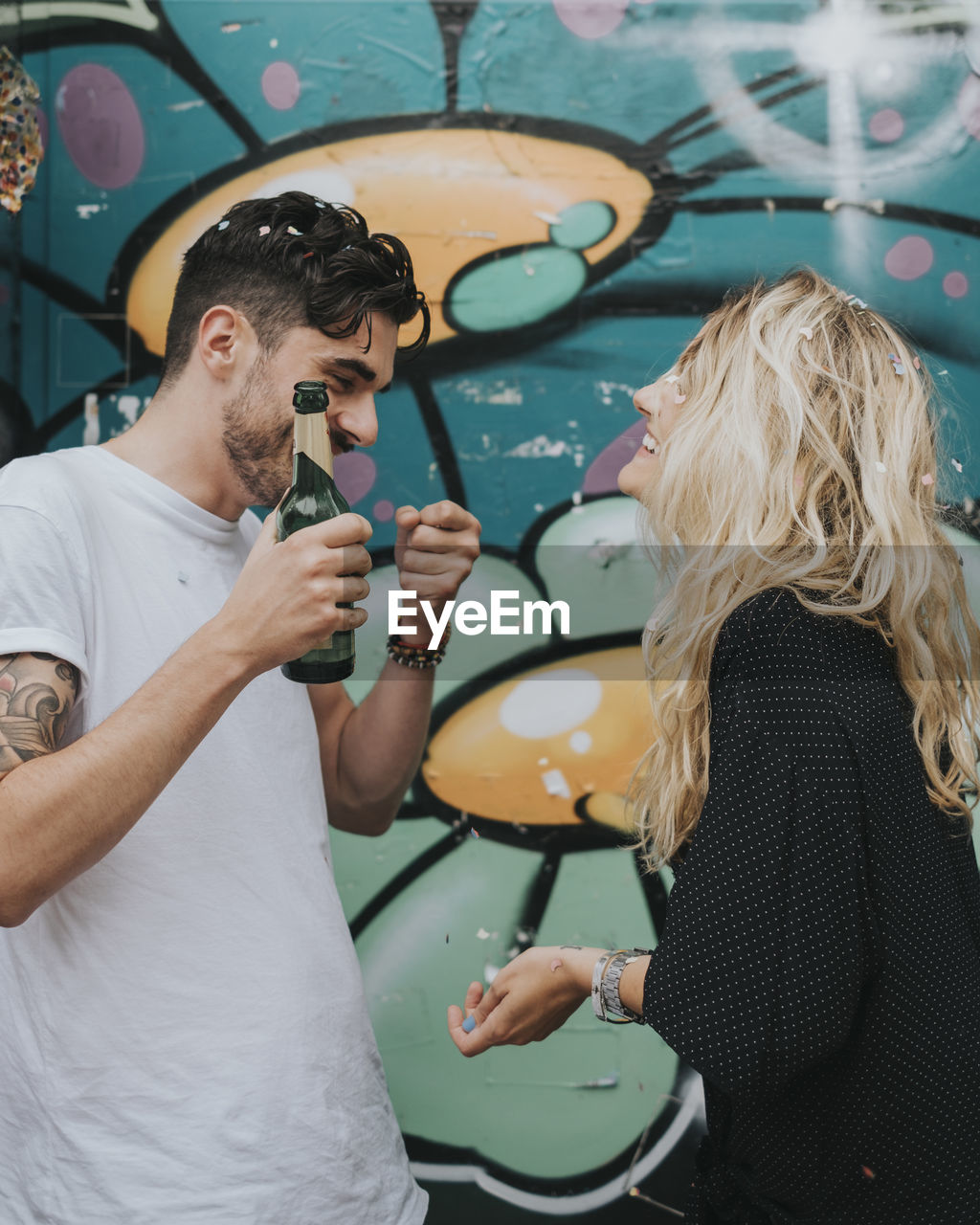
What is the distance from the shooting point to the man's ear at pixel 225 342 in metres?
1.87

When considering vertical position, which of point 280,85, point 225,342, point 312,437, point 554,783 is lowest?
point 554,783

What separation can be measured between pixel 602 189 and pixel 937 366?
1053mm

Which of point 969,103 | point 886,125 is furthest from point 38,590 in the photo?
point 969,103

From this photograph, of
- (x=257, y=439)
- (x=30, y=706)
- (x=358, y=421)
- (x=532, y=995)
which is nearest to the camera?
(x=30, y=706)

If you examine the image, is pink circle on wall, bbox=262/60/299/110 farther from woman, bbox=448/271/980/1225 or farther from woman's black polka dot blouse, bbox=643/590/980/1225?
woman's black polka dot blouse, bbox=643/590/980/1225

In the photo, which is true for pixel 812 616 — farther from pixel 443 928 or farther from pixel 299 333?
pixel 443 928

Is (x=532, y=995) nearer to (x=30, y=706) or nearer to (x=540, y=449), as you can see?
(x=30, y=706)

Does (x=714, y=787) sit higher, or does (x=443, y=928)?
(x=714, y=787)

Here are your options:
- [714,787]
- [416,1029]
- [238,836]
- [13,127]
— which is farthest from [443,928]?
[13,127]

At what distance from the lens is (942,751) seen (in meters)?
1.54

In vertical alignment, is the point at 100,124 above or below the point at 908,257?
above

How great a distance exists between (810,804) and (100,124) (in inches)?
104

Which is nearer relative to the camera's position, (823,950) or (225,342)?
(823,950)

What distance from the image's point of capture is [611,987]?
1.46m
